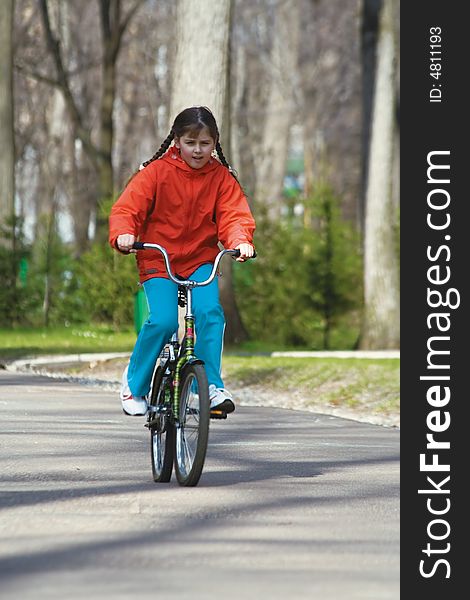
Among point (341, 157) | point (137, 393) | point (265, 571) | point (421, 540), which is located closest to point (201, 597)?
point (265, 571)

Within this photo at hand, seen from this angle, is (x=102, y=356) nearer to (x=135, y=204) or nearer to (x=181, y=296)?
(x=181, y=296)

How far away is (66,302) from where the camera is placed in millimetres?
27391

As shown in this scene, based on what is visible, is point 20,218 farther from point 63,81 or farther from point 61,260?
point 63,81

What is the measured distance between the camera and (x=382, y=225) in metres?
23.4

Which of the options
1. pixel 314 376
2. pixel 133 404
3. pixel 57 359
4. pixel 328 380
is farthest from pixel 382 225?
pixel 133 404

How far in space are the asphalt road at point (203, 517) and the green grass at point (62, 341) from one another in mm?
9163

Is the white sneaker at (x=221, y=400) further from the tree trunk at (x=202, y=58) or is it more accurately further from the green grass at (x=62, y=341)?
the green grass at (x=62, y=341)

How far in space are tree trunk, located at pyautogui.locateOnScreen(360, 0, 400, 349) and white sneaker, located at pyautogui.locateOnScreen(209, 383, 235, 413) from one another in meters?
15.0

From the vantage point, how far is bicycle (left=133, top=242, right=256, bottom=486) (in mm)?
7848

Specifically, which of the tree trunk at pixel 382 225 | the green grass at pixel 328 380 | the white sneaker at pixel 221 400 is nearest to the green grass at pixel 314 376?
the green grass at pixel 328 380

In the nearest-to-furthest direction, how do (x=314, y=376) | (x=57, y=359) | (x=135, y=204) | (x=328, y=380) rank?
(x=135, y=204) < (x=328, y=380) < (x=314, y=376) < (x=57, y=359)

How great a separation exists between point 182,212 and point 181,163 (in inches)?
10.3

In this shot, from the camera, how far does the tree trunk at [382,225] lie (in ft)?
75.9

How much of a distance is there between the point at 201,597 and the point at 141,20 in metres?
53.9
